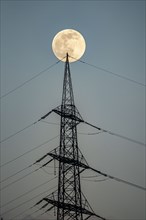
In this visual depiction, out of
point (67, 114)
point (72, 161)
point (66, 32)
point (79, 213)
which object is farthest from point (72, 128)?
point (66, 32)

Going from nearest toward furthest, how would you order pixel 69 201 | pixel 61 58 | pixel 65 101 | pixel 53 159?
pixel 69 201
pixel 53 159
pixel 65 101
pixel 61 58

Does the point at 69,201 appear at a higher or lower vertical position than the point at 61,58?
lower

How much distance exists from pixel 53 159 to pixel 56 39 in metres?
10.6

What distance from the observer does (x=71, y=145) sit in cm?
2495

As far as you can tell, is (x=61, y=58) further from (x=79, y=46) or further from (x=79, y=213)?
(x=79, y=213)

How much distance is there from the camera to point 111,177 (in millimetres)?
24016

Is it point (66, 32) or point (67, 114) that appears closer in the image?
point (67, 114)

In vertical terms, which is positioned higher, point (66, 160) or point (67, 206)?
point (66, 160)

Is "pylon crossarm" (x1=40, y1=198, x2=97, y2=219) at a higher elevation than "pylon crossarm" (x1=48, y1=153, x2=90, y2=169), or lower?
lower

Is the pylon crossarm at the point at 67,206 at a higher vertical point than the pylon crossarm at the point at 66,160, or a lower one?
lower

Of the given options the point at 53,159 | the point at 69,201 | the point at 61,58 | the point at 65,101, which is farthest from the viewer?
the point at 61,58

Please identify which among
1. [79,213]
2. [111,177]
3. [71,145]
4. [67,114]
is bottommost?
[79,213]

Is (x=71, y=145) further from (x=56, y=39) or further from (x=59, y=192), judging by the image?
(x=56, y=39)

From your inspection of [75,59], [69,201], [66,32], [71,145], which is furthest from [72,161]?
[66,32]
